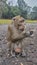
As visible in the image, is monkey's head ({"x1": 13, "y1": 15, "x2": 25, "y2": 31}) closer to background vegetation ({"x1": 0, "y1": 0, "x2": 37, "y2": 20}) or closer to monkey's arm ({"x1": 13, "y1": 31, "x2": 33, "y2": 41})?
monkey's arm ({"x1": 13, "y1": 31, "x2": 33, "y2": 41})

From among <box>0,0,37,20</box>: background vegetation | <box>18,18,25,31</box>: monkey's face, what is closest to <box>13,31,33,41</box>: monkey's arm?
<box>18,18,25,31</box>: monkey's face

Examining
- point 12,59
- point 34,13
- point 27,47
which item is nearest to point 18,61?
point 12,59

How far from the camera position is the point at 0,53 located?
5.48 m

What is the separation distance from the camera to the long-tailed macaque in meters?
4.62

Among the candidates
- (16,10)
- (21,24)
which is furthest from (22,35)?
(16,10)

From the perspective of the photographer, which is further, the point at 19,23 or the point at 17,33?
the point at 17,33

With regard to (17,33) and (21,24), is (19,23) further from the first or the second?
(17,33)

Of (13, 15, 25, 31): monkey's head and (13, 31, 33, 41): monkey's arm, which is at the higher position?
(13, 15, 25, 31): monkey's head

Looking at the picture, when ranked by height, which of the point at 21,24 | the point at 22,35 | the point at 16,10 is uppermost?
the point at 21,24

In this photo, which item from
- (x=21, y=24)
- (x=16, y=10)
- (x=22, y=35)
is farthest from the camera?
(x=16, y=10)

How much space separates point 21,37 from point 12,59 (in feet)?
1.61

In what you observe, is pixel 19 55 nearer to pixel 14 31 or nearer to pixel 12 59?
pixel 12 59

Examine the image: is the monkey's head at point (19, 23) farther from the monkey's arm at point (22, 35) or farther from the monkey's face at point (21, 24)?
the monkey's arm at point (22, 35)

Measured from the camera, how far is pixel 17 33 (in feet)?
15.7
